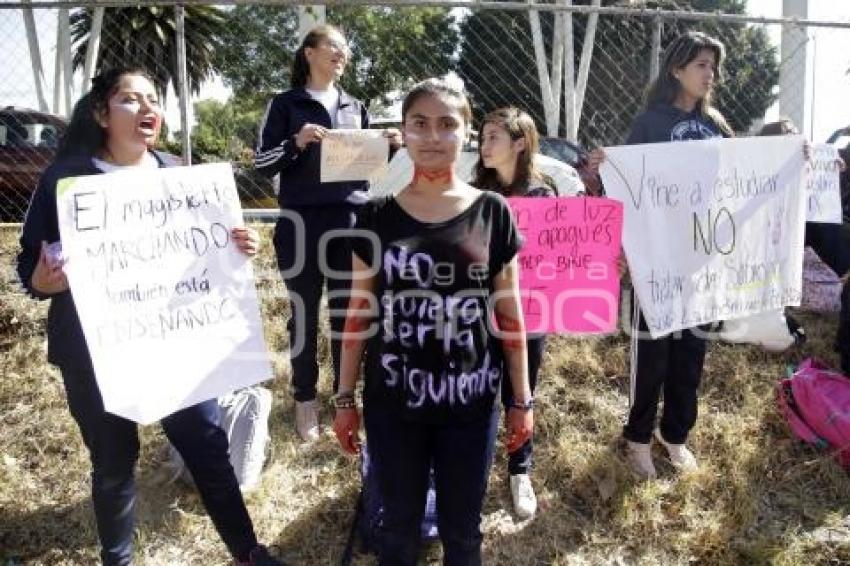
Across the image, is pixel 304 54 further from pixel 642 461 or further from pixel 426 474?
pixel 642 461

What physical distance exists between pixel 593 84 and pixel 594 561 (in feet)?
60.1

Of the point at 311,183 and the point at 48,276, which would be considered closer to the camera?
the point at 48,276

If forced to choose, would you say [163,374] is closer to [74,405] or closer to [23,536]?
[74,405]

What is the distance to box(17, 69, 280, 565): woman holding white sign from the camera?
2.07m

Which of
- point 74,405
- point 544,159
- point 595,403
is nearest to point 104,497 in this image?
point 74,405

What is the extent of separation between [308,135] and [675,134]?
1579 mm

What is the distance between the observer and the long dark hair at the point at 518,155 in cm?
278

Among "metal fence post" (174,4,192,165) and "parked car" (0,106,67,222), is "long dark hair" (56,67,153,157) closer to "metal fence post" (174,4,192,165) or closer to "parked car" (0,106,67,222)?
"metal fence post" (174,4,192,165)

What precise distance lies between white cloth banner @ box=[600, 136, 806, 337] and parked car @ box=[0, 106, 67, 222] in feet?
18.9

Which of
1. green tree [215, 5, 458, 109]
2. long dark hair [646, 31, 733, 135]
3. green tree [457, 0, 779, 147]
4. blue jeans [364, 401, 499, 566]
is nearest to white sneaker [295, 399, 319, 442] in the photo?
blue jeans [364, 401, 499, 566]

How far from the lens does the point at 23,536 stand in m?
2.85

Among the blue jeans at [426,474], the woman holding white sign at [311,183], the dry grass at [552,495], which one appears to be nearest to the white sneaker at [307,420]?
the dry grass at [552,495]

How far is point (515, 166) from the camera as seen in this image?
112 inches

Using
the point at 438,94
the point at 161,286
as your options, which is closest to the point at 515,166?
the point at 438,94
